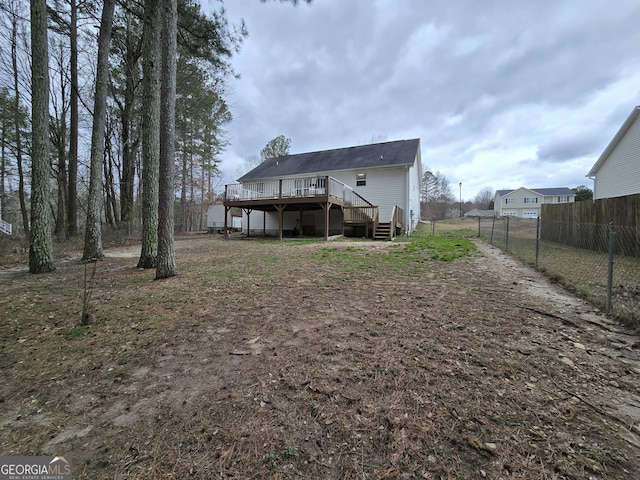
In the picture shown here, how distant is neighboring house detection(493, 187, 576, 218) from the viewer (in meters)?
42.0

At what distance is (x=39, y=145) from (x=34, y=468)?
23.7 feet

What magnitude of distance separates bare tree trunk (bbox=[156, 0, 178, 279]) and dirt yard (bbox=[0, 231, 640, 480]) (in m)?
1.46

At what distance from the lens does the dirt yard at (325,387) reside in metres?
1.28

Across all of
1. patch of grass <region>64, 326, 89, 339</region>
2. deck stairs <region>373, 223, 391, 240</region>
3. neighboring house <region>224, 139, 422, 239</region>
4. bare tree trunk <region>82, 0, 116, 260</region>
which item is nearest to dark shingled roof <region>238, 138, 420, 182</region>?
neighboring house <region>224, 139, 422, 239</region>

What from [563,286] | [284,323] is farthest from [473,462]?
[563,286]

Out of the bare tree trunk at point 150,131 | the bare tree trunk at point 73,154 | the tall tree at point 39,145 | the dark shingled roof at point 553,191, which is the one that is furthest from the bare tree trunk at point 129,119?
the dark shingled roof at point 553,191

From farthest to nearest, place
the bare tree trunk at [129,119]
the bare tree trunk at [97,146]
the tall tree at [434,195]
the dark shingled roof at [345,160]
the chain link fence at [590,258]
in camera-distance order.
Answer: the tall tree at [434,195] < the dark shingled roof at [345,160] < the bare tree trunk at [129,119] < the bare tree trunk at [97,146] < the chain link fence at [590,258]

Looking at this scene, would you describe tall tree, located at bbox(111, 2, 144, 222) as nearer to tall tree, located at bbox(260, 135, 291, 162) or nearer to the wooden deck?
the wooden deck

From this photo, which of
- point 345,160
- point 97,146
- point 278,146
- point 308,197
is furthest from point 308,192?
point 278,146

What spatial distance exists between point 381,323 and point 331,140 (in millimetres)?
28639

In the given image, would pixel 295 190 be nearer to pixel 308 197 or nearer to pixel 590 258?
pixel 308 197

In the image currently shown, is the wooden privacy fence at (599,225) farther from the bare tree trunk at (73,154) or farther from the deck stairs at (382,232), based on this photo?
the bare tree trunk at (73,154)

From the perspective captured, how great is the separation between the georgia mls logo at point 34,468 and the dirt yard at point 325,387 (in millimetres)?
52

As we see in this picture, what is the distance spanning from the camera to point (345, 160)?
59.4 feet
